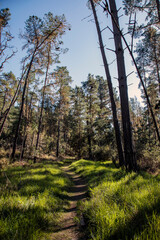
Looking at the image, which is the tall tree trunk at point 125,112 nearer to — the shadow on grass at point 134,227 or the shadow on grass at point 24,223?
the shadow on grass at point 134,227

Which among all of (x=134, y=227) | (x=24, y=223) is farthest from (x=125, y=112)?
(x=24, y=223)

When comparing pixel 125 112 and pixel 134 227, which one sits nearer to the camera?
pixel 134 227

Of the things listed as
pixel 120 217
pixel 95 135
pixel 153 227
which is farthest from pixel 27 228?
pixel 95 135

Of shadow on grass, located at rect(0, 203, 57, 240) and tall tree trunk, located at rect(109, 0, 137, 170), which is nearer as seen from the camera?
shadow on grass, located at rect(0, 203, 57, 240)

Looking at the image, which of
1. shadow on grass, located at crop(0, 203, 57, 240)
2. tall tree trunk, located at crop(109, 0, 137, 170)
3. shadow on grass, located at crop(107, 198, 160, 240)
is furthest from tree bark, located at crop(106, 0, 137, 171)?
shadow on grass, located at crop(0, 203, 57, 240)

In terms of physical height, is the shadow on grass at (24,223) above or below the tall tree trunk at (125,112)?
below

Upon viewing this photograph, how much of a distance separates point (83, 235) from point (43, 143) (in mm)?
24602

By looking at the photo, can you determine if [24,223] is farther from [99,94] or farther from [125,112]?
[99,94]

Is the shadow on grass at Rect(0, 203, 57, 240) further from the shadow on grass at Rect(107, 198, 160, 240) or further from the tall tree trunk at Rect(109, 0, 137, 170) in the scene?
the tall tree trunk at Rect(109, 0, 137, 170)

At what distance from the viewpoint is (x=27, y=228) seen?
1973 millimetres

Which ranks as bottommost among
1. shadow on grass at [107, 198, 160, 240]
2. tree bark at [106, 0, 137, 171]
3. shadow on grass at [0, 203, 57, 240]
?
shadow on grass at [0, 203, 57, 240]

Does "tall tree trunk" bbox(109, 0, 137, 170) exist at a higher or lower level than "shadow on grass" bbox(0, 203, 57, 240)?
higher

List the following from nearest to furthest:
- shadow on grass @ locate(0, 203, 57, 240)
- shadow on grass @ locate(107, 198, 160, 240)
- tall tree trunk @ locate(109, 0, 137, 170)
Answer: shadow on grass @ locate(107, 198, 160, 240)
shadow on grass @ locate(0, 203, 57, 240)
tall tree trunk @ locate(109, 0, 137, 170)

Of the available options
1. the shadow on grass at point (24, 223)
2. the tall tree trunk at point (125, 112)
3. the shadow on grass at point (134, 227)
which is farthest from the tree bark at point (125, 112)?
the shadow on grass at point (24, 223)
